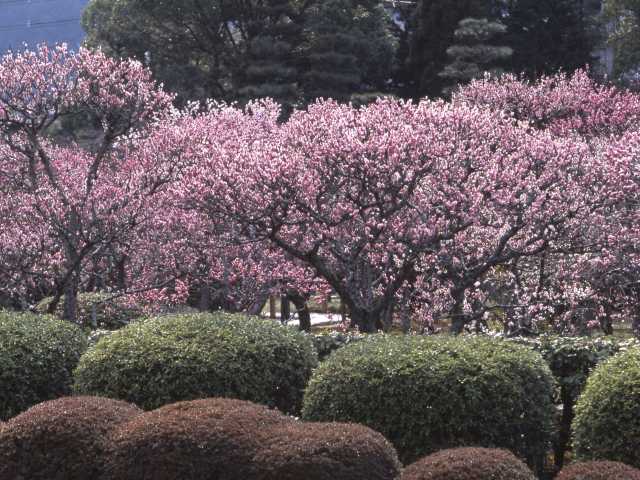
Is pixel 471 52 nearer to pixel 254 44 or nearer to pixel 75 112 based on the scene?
pixel 254 44

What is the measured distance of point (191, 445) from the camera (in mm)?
5738

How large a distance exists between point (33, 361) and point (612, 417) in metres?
5.09

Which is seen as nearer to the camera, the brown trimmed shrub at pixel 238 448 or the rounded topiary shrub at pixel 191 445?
the brown trimmed shrub at pixel 238 448

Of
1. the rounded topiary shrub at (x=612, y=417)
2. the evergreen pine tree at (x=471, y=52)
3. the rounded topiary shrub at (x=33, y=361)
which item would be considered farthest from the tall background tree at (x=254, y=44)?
the rounded topiary shrub at (x=612, y=417)

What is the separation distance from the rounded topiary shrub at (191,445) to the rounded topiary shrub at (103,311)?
8433mm

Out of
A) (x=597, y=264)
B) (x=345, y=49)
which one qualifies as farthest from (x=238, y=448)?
(x=345, y=49)

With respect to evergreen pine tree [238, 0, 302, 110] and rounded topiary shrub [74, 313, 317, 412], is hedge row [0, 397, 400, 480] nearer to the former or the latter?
rounded topiary shrub [74, 313, 317, 412]

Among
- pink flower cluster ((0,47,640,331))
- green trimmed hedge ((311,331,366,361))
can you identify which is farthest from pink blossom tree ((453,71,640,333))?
green trimmed hedge ((311,331,366,361))

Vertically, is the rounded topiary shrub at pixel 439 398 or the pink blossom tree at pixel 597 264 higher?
the pink blossom tree at pixel 597 264

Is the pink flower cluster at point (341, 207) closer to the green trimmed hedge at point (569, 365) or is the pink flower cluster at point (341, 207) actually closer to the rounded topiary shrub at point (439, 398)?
the green trimmed hedge at point (569, 365)

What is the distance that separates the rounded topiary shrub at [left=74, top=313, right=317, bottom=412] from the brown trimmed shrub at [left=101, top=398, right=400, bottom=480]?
1365mm

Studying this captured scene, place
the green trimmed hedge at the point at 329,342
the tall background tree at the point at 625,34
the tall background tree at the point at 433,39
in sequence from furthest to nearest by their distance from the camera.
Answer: the tall background tree at the point at 433,39 → the tall background tree at the point at 625,34 → the green trimmed hedge at the point at 329,342

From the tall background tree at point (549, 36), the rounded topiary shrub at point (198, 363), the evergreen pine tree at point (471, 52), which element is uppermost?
the tall background tree at point (549, 36)

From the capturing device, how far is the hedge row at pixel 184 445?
537 centimetres
